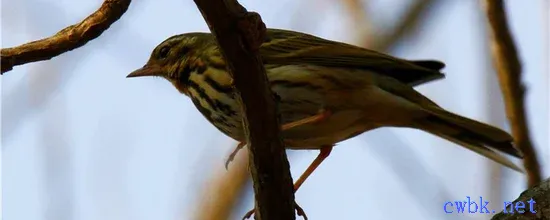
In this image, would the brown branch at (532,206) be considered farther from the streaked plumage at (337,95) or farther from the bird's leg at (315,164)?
the bird's leg at (315,164)

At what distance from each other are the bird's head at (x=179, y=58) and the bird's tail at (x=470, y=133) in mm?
1348

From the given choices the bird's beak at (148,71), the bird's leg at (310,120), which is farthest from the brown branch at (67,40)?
the bird's beak at (148,71)

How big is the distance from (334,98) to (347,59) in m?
0.40

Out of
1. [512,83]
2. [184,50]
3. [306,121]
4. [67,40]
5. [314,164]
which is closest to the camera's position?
[67,40]

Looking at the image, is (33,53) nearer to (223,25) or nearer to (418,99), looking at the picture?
(223,25)

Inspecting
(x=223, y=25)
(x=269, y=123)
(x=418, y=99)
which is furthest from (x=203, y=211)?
(x=223, y=25)

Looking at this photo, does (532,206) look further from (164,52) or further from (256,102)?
(164,52)

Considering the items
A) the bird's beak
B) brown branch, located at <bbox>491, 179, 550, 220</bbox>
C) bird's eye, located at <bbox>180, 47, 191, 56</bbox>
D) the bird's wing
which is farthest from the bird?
brown branch, located at <bbox>491, 179, 550, 220</bbox>

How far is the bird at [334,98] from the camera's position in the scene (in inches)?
178

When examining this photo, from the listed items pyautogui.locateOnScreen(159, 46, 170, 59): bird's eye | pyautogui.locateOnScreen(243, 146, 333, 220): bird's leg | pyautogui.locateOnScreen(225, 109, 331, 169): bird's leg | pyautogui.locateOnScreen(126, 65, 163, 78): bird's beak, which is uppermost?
pyautogui.locateOnScreen(159, 46, 170, 59): bird's eye

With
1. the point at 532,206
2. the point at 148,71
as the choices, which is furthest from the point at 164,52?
the point at 532,206

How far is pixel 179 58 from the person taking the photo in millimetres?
5438

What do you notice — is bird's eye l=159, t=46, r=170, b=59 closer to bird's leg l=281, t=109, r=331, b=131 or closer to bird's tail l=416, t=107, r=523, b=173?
bird's leg l=281, t=109, r=331, b=131

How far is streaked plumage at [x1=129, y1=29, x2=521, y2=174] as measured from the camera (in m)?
4.54
